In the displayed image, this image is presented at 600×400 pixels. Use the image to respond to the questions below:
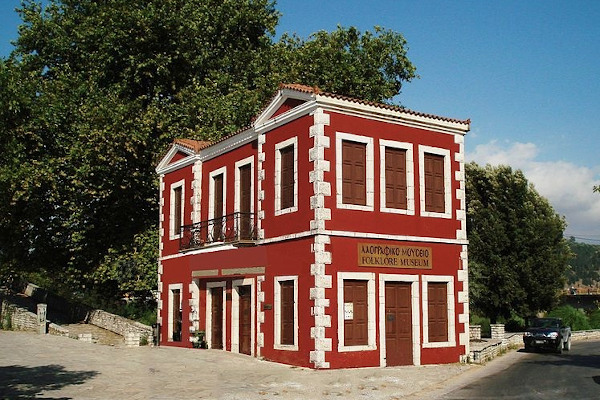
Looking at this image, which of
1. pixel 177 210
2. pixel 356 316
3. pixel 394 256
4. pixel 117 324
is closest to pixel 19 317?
pixel 117 324

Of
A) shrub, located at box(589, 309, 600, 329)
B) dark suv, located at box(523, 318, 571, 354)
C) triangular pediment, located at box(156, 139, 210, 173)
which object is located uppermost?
triangular pediment, located at box(156, 139, 210, 173)

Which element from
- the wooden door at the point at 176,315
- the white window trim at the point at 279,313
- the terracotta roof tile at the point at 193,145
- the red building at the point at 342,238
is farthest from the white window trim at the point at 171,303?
the white window trim at the point at 279,313

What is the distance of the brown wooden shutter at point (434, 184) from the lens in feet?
74.6

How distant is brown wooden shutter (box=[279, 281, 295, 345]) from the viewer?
20.9 metres

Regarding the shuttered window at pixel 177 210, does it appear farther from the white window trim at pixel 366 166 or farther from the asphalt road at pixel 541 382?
the asphalt road at pixel 541 382

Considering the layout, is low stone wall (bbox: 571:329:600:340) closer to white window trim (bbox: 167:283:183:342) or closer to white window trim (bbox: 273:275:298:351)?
white window trim (bbox: 167:283:183:342)

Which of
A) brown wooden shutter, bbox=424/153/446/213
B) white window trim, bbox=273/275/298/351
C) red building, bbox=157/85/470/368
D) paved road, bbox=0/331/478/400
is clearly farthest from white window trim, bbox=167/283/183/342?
brown wooden shutter, bbox=424/153/446/213

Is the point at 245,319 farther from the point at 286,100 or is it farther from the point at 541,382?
the point at 541,382

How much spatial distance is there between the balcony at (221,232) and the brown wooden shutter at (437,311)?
20.9 feet

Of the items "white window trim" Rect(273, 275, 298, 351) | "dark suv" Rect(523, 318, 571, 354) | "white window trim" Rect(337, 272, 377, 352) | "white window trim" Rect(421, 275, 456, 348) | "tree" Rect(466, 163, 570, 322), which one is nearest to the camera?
"white window trim" Rect(337, 272, 377, 352)

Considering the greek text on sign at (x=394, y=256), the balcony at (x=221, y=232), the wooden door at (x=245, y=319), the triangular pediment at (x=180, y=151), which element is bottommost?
the wooden door at (x=245, y=319)

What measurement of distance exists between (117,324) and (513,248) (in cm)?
2461

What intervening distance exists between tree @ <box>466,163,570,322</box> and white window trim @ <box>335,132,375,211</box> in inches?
820

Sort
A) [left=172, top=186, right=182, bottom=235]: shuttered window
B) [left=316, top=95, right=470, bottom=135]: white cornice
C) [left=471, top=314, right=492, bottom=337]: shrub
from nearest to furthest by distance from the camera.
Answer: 1. [left=316, top=95, right=470, bottom=135]: white cornice
2. [left=172, top=186, right=182, bottom=235]: shuttered window
3. [left=471, top=314, right=492, bottom=337]: shrub
